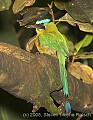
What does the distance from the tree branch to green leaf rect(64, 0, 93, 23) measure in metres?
0.27

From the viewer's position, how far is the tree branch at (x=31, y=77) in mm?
753

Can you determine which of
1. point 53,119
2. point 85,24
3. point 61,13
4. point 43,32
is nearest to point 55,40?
point 43,32

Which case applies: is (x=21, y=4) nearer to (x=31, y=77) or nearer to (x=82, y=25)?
(x=82, y=25)

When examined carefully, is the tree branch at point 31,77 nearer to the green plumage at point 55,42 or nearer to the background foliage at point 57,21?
the green plumage at point 55,42

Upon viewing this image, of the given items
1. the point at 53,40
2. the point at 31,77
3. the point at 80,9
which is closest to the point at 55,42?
the point at 53,40

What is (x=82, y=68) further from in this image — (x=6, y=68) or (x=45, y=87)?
(x=6, y=68)

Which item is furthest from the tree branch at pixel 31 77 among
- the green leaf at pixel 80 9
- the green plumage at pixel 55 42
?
the green leaf at pixel 80 9

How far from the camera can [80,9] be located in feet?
3.91

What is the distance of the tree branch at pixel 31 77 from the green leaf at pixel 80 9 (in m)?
0.27

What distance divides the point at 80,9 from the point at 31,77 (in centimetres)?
47

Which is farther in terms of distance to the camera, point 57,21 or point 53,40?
point 57,21

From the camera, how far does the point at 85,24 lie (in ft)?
4.03

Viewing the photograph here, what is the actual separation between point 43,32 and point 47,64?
29 cm

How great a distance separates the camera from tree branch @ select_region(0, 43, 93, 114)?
2.47 feet
